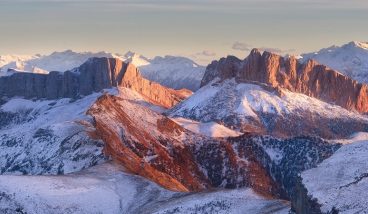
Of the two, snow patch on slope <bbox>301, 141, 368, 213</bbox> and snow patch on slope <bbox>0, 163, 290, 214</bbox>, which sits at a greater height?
snow patch on slope <bbox>301, 141, 368, 213</bbox>

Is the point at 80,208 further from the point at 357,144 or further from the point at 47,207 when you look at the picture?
the point at 357,144

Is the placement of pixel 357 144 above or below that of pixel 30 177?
above

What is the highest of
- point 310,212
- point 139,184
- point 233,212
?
point 310,212

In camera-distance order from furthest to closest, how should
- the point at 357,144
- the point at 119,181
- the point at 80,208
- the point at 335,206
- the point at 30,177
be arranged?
the point at 119,181, the point at 30,177, the point at 80,208, the point at 357,144, the point at 335,206

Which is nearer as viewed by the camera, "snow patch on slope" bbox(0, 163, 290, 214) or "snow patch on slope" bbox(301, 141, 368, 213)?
"snow patch on slope" bbox(301, 141, 368, 213)

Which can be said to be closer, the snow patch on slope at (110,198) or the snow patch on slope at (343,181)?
the snow patch on slope at (343,181)

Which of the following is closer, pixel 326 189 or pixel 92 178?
pixel 326 189

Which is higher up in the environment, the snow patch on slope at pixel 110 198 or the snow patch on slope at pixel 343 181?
the snow patch on slope at pixel 343 181

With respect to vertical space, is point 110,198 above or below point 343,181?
below

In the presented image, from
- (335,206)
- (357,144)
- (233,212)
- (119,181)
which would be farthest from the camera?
(119,181)

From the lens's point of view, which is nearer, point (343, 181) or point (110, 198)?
point (343, 181)

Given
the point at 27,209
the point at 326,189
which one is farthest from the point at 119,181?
the point at 326,189
